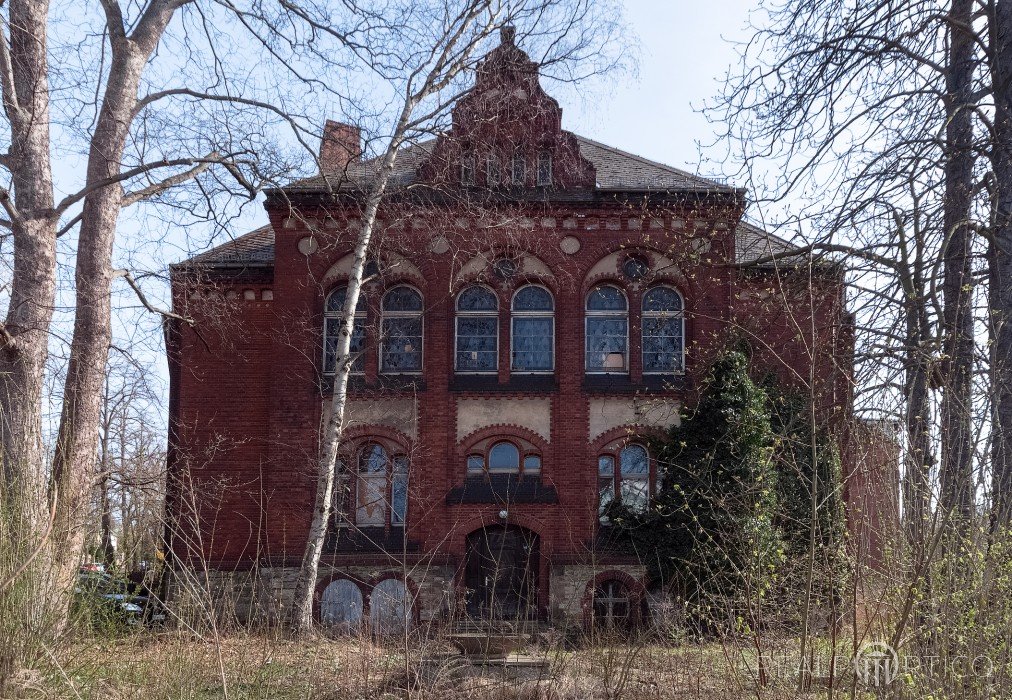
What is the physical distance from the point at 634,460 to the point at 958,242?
34.6 ft

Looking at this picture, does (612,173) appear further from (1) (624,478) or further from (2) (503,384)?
(1) (624,478)

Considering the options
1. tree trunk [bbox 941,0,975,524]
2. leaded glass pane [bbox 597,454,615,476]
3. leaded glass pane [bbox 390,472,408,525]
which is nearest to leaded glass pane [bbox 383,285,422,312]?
leaded glass pane [bbox 390,472,408,525]

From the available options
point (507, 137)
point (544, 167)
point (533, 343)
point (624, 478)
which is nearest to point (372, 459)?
point (533, 343)

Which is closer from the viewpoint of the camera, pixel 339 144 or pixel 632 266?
pixel 339 144

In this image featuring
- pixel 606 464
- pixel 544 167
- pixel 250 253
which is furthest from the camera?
pixel 250 253

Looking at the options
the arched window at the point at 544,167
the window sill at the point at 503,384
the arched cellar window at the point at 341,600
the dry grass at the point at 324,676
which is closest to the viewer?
the dry grass at the point at 324,676

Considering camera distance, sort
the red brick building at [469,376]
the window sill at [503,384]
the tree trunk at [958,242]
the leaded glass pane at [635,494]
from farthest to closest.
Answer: the window sill at [503,384], the leaded glass pane at [635,494], the red brick building at [469,376], the tree trunk at [958,242]

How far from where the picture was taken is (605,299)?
1977 centimetres

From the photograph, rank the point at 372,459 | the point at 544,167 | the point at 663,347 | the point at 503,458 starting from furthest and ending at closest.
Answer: the point at 544,167 < the point at 663,347 < the point at 372,459 < the point at 503,458

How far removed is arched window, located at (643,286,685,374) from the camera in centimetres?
1941

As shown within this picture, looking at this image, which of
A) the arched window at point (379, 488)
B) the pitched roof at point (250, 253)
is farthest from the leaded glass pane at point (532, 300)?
the pitched roof at point (250, 253)

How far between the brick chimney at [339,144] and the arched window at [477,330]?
3622 millimetres

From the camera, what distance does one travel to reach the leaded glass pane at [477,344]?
19.6m

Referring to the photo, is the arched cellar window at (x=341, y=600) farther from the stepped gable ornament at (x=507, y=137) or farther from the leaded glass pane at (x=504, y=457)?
the stepped gable ornament at (x=507, y=137)
